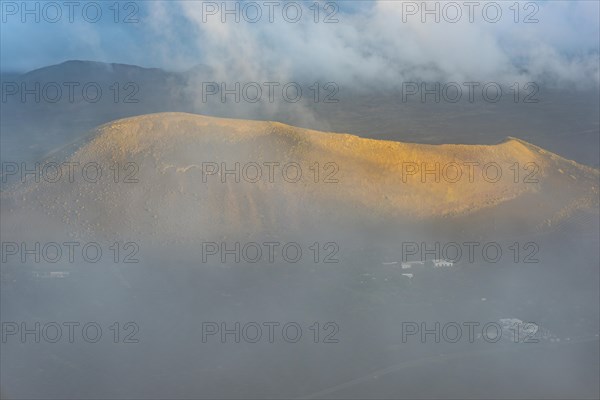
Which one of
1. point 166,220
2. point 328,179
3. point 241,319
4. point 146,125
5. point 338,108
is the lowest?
point 241,319

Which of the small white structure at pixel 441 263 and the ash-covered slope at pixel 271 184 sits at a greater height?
the ash-covered slope at pixel 271 184

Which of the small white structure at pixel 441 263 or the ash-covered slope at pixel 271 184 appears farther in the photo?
the ash-covered slope at pixel 271 184

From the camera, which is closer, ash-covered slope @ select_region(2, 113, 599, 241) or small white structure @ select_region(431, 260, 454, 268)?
small white structure @ select_region(431, 260, 454, 268)

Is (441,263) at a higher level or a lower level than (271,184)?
lower

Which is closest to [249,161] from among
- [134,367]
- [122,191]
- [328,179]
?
[328,179]

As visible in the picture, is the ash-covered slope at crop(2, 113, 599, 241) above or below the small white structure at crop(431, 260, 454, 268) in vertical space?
above

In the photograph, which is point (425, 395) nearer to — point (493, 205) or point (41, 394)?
point (41, 394)

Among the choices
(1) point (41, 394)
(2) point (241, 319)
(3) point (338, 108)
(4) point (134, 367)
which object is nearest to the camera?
(1) point (41, 394)

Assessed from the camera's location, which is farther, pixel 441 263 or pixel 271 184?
pixel 271 184
